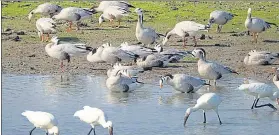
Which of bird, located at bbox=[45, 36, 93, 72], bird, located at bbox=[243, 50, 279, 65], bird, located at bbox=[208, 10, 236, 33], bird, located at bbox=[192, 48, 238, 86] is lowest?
bird, located at bbox=[208, 10, 236, 33]

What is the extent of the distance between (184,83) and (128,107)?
1504 millimetres

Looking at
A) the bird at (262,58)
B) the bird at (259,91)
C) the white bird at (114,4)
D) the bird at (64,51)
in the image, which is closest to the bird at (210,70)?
the bird at (259,91)

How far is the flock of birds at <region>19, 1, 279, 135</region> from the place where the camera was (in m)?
10.8

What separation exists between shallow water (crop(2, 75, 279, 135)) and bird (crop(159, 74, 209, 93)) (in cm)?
13

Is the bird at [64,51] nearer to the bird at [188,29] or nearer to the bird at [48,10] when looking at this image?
the bird at [188,29]

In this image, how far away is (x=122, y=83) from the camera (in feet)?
45.6

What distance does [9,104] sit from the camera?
12859 mm

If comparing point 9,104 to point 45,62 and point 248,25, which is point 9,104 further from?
point 248,25

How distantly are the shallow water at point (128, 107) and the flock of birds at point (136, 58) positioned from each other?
0.22 meters

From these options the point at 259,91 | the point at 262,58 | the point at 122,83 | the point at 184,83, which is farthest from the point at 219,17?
the point at 259,91

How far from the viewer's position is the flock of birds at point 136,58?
35.4 feet

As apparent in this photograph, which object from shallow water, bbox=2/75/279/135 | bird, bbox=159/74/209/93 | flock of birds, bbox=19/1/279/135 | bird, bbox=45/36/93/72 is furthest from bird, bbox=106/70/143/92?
bird, bbox=45/36/93/72

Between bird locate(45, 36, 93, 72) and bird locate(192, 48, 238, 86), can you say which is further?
bird locate(45, 36, 93, 72)

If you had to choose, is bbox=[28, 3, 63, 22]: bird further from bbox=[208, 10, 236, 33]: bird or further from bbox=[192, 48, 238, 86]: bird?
bbox=[192, 48, 238, 86]: bird
